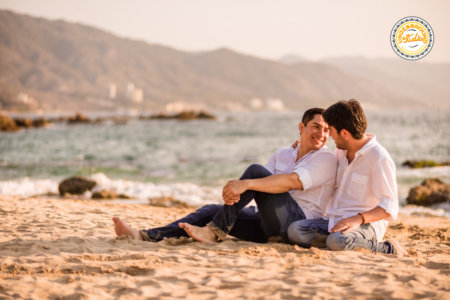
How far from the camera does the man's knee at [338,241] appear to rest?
3551 mm

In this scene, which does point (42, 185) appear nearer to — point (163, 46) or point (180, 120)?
point (180, 120)

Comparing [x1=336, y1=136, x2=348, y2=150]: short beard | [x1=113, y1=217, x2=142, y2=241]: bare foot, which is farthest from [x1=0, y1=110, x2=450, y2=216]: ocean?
[x1=336, y1=136, x2=348, y2=150]: short beard

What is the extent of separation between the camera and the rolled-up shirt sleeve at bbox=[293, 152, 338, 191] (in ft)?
12.0

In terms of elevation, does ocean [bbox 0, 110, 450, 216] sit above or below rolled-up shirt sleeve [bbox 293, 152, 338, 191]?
below

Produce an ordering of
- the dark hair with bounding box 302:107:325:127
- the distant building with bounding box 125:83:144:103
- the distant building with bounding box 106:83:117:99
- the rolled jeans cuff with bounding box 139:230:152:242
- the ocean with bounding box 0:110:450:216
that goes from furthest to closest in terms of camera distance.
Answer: the distant building with bounding box 106:83:117:99 → the distant building with bounding box 125:83:144:103 → the ocean with bounding box 0:110:450:216 → the rolled jeans cuff with bounding box 139:230:152:242 → the dark hair with bounding box 302:107:325:127

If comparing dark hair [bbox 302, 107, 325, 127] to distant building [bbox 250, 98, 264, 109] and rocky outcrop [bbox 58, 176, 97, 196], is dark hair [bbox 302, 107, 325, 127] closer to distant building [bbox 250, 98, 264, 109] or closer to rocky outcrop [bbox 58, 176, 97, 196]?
rocky outcrop [bbox 58, 176, 97, 196]

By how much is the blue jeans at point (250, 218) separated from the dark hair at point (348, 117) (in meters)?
0.86

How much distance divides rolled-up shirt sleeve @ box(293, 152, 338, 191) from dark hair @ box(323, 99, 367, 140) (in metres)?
0.40

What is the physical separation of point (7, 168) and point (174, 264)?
13.8 m

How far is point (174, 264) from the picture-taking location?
131 inches

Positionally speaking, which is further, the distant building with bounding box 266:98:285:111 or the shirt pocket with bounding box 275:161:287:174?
the distant building with bounding box 266:98:285:111

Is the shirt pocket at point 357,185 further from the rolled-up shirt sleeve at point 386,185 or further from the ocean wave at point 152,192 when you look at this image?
the ocean wave at point 152,192

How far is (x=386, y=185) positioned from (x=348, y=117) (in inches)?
28.9

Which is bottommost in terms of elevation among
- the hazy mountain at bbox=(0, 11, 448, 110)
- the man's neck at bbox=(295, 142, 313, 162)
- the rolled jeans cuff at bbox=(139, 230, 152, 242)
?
the rolled jeans cuff at bbox=(139, 230, 152, 242)
